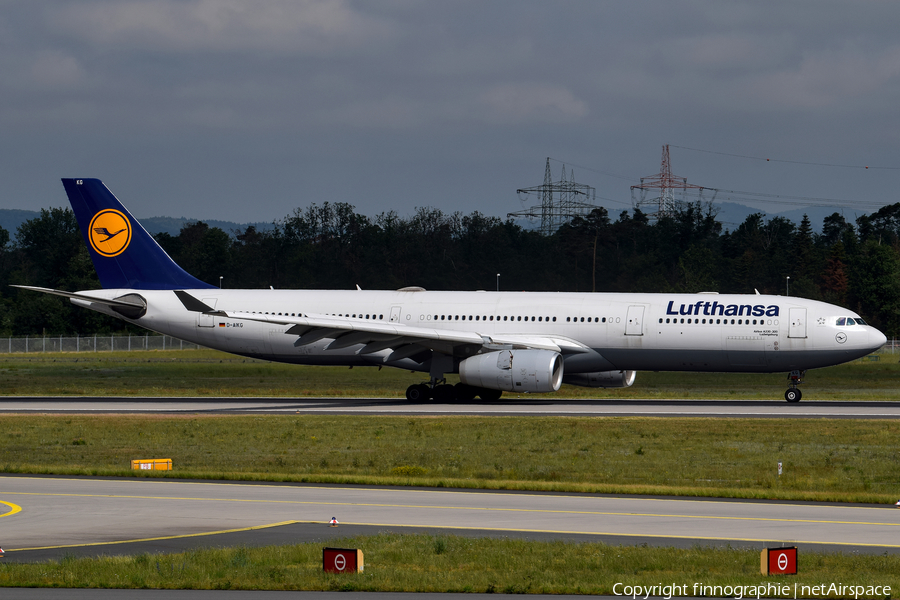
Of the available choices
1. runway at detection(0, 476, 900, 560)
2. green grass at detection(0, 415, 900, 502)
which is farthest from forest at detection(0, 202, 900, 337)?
runway at detection(0, 476, 900, 560)

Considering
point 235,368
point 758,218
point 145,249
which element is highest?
point 758,218

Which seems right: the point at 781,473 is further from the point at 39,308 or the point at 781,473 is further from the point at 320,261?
the point at 39,308

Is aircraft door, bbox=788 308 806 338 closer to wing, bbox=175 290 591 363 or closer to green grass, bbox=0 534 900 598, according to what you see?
wing, bbox=175 290 591 363

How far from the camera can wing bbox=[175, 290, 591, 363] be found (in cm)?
3862

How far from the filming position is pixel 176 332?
44594 millimetres

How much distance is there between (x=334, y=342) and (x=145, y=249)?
10.4m

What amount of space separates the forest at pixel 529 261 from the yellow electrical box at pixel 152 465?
67.3m

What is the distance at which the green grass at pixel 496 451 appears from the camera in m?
21.0

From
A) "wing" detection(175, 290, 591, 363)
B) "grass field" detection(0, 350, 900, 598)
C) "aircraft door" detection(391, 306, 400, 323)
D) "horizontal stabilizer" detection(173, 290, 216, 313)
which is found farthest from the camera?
"aircraft door" detection(391, 306, 400, 323)

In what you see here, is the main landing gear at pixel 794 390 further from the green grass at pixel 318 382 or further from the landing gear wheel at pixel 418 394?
the landing gear wheel at pixel 418 394

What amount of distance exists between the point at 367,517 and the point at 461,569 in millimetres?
4143

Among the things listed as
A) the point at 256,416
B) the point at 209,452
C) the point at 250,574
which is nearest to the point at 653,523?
the point at 250,574

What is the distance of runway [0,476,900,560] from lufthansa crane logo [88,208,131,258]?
25983 mm

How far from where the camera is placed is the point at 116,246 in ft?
149
